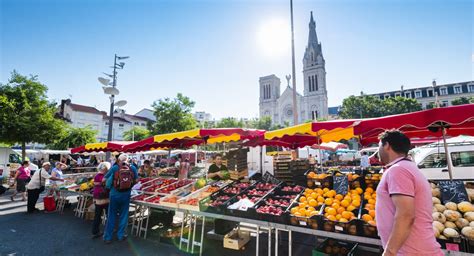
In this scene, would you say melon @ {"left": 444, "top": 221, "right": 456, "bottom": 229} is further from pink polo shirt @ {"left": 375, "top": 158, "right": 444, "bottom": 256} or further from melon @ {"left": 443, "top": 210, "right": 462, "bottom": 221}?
pink polo shirt @ {"left": 375, "top": 158, "right": 444, "bottom": 256}

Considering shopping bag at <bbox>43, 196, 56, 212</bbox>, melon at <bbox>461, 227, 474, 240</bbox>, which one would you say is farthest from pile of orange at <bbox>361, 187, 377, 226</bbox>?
shopping bag at <bbox>43, 196, 56, 212</bbox>

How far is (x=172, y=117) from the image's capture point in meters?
27.0

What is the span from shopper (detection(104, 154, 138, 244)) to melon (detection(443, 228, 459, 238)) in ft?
18.7

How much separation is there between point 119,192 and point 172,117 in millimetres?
22592

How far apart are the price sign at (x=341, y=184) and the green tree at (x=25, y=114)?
17.2 meters

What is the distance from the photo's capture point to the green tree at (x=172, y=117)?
88.0ft

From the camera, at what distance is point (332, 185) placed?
4676mm

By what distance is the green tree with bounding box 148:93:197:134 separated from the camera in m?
26.8

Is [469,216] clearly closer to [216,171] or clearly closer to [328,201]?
[328,201]

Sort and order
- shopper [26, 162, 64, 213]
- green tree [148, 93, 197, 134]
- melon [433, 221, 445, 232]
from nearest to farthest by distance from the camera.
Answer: melon [433, 221, 445, 232] < shopper [26, 162, 64, 213] < green tree [148, 93, 197, 134]

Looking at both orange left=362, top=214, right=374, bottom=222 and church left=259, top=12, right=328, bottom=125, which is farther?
church left=259, top=12, right=328, bottom=125

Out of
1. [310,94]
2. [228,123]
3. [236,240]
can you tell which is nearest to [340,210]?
[236,240]

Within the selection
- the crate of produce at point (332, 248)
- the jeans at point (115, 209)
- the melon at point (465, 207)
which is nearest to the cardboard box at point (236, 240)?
the crate of produce at point (332, 248)

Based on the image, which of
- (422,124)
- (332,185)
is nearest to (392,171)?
(422,124)
